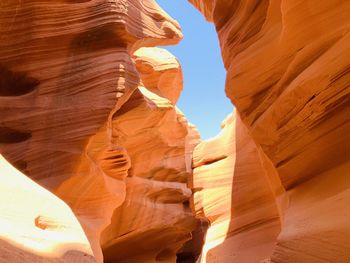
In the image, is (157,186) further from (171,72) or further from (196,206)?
(171,72)

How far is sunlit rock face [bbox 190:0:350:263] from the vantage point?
3107mm

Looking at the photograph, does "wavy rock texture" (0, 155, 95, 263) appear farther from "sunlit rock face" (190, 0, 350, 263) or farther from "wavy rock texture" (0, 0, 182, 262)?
"wavy rock texture" (0, 0, 182, 262)

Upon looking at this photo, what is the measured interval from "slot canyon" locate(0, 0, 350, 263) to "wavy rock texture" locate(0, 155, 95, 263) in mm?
10

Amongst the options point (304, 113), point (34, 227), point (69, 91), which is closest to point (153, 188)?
Answer: point (69, 91)

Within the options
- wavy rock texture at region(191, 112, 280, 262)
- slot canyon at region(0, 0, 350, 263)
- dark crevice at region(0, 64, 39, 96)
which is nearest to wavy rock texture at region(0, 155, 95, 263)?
slot canyon at region(0, 0, 350, 263)

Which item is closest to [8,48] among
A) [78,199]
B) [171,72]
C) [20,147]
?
[20,147]

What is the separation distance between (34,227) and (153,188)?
5.87m

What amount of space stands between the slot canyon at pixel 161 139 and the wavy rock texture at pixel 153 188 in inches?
1.1

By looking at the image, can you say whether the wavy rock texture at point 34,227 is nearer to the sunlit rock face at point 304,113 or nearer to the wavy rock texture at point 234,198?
the sunlit rock face at point 304,113

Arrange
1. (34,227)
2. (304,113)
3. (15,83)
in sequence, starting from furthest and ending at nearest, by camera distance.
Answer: (15,83)
(304,113)
(34,227)

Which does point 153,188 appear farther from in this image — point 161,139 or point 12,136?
point 12,136

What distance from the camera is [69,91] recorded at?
5613 mm

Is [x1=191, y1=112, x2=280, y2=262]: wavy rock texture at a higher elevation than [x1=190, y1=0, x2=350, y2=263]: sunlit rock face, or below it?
→ below

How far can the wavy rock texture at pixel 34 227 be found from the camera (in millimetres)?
2381
